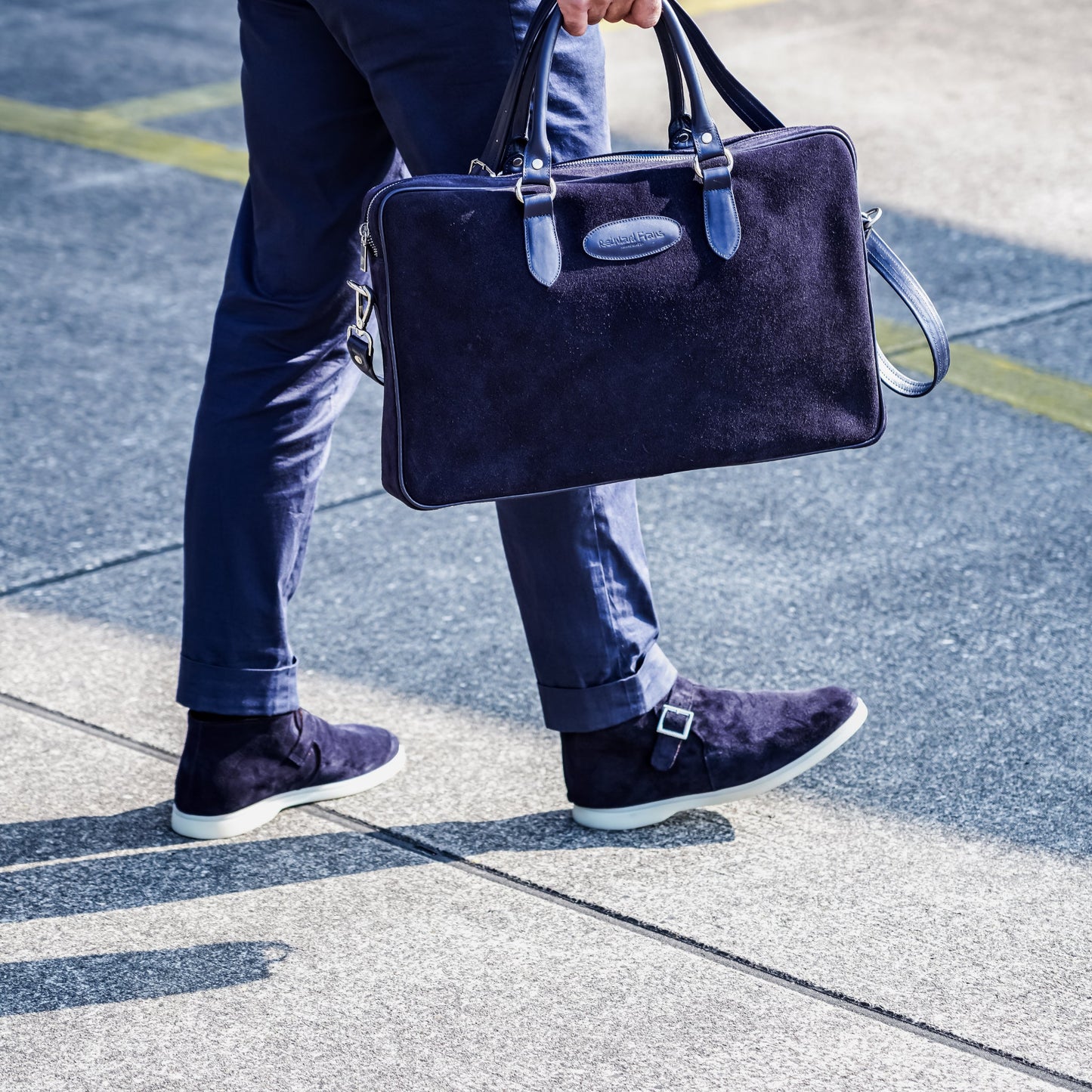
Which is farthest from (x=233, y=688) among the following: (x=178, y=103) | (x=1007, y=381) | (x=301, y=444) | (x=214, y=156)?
(x=178, y=103)

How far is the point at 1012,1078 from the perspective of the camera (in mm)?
1847

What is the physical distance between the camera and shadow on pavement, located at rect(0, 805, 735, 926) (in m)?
2.23

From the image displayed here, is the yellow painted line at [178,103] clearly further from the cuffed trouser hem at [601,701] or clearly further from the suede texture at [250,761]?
Result: the cuffed trouser hem at [601,701]

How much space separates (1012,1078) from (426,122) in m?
1.24

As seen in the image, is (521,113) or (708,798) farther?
(708,798)

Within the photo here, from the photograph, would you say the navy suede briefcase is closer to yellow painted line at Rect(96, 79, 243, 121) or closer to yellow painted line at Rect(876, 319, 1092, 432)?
yellow painted line at Rect(876, 319, 1092, 432)

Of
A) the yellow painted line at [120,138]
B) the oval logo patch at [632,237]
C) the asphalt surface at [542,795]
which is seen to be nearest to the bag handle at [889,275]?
the oval logo patch at [632,237]

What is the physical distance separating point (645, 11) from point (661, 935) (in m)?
1.07

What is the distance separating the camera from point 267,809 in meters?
2.38

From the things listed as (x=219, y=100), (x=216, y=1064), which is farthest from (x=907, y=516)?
(x=219, y=100)

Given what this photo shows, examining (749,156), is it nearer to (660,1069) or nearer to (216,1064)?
(660,1069)

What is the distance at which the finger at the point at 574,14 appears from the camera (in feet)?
6.24

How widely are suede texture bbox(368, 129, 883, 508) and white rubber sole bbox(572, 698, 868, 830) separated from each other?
53cm

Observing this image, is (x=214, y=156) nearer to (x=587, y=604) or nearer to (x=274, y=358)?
(x=274, y=358)
